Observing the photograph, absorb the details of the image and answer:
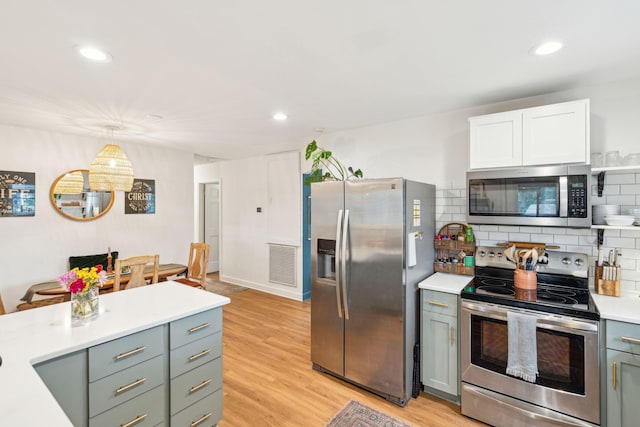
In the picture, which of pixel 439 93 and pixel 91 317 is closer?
pixel 91 317

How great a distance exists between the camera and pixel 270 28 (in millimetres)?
1724

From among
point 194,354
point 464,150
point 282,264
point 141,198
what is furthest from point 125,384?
point 141,198

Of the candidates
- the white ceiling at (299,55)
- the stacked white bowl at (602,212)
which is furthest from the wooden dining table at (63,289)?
the stacked white bowl at (602,212)

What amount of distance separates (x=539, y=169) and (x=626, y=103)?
870 mm

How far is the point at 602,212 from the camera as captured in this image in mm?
2396

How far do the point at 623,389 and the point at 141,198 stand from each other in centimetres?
571

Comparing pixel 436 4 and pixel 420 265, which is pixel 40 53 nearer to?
pixel 436 4

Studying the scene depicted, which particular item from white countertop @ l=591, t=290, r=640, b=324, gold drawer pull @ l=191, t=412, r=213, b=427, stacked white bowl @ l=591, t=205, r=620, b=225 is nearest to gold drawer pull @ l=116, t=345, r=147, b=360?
gold drawer pull @ l=191, t=412, r=213, b=427

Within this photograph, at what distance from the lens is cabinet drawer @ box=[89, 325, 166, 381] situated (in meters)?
1.50

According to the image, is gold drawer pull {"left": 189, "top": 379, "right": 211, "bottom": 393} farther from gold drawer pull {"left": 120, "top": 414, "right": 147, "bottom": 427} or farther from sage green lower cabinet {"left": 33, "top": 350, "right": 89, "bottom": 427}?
sage green lower cabinet {"left": 33, "top": 350, "right": 89, "bottom": 427}

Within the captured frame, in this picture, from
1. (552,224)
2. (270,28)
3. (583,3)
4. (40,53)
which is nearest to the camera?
(583,3)

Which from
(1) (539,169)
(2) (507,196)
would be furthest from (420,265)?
(1) (539,169)

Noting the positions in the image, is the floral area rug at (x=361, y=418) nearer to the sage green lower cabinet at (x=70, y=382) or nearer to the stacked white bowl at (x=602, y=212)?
the sage green lower cabinet at (x=70, y=382)

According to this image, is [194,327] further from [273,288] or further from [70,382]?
[273,288]
